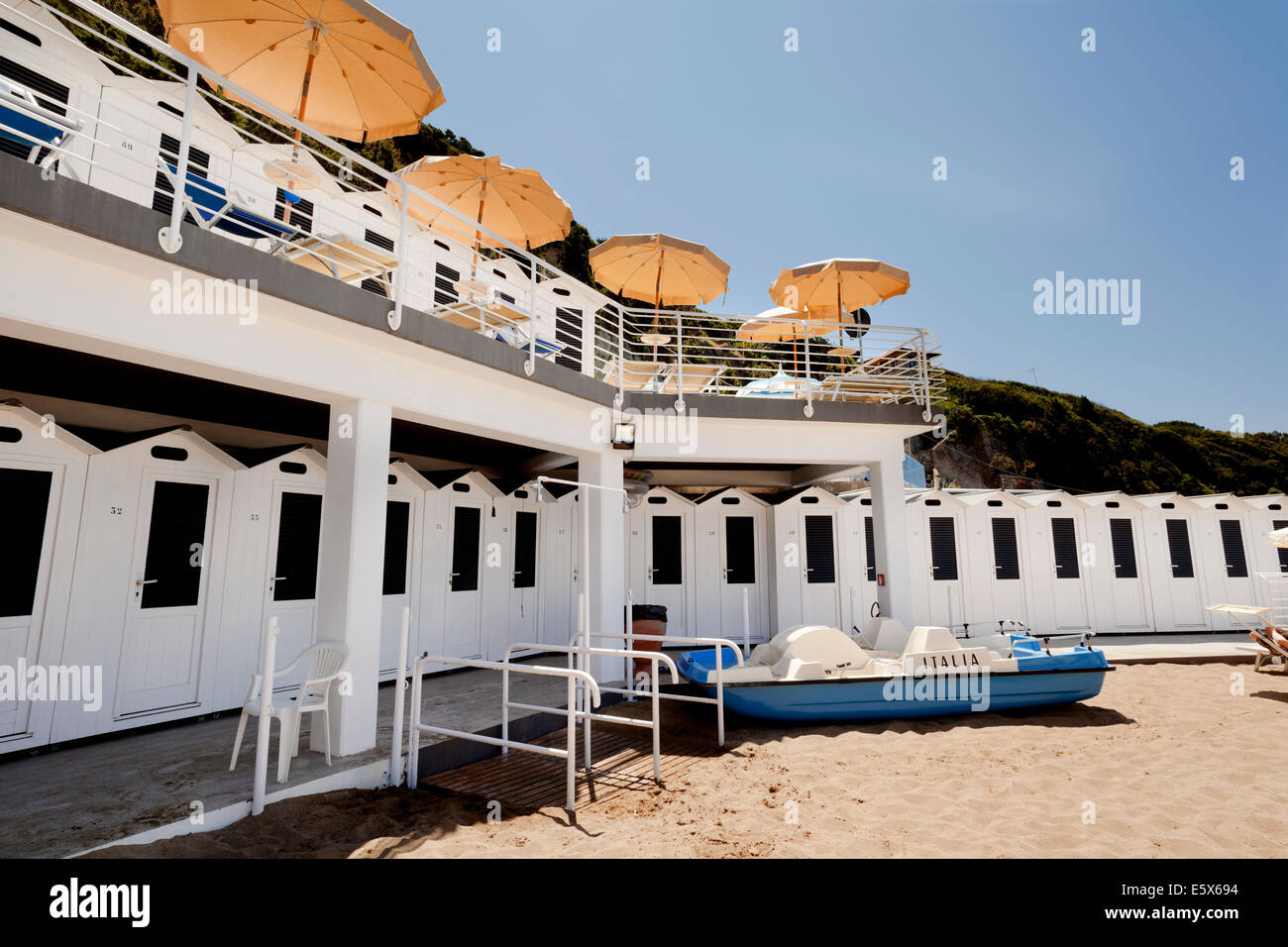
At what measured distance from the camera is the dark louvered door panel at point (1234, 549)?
522 inches

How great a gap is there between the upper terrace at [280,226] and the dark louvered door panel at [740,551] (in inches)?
131

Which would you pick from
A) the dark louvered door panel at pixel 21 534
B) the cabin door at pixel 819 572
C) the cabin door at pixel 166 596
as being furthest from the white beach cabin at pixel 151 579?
the cabin door at pixel 819 572

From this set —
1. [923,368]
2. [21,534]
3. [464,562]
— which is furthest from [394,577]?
[923,368]

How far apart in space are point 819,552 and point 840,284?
5030 millimetres

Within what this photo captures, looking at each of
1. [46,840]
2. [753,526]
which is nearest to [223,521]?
[46,840]

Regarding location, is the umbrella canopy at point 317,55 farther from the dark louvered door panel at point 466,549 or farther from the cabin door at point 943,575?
the cabin door at point 943,575

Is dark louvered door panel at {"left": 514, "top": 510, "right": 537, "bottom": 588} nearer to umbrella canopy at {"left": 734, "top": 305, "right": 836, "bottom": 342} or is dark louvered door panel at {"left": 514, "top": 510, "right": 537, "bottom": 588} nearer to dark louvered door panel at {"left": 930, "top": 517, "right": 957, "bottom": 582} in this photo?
umbrella canopy at {"left": 734, "top": 305, "right": 836, "bottom": 342}

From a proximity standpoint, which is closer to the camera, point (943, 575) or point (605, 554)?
point (605, 554)

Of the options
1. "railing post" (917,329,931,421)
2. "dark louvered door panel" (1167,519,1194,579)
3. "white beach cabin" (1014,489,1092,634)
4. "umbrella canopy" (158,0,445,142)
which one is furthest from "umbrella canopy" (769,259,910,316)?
"dark louvered door panel" (1167,519,1194,579)

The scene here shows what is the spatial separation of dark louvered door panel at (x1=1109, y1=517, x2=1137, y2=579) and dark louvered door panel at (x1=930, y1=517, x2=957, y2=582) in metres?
3.52

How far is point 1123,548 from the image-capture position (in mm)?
13000

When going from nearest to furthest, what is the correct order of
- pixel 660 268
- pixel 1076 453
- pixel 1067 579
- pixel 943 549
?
pixel 660 268 → pixel 943 549 → pixel 1067 579 → pixel 1076 453

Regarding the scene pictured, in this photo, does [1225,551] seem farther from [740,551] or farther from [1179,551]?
[740,551]

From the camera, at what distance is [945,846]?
3.83 m
